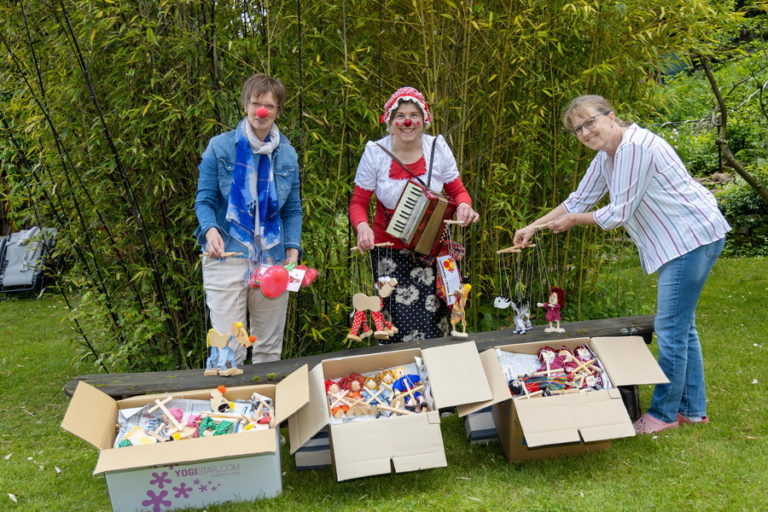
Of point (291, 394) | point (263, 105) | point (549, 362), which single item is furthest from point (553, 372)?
point (263, 105)

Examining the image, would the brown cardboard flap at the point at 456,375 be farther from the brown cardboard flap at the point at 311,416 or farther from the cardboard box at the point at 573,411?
the brown cardboard flap at the point at 311,416

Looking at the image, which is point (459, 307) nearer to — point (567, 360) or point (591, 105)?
point (567, 360)

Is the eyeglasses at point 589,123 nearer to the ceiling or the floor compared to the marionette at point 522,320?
nearer to the ceiling

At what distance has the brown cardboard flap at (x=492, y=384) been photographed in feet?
7.39

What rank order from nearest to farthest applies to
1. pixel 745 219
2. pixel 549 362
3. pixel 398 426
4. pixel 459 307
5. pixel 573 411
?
1. pixel 398 426
2. pixel 573 411
3. pixel 549 362
4. pixel 459 307
5. pixel 745 219

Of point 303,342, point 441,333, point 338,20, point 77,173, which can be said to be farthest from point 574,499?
point 77,173

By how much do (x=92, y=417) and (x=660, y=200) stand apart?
2.10 m

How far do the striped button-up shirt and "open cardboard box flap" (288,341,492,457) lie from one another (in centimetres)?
70

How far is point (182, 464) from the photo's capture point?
208 centimetres

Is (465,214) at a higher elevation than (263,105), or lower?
lower

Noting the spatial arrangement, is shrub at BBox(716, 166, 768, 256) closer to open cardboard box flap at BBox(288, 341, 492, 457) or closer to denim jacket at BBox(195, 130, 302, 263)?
open cardboard box flap at BBox(288, 341, 492, 457)

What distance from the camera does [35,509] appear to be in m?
2.29

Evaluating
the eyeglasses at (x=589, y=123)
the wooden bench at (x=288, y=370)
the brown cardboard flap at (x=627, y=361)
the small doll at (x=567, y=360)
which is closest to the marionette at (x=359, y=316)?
the wooden bench at (x=288, y=370)

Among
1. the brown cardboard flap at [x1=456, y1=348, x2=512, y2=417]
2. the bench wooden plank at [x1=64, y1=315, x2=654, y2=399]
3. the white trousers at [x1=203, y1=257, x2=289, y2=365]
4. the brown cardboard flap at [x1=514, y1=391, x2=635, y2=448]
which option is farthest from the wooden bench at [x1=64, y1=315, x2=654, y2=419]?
the brown cardboard flap at [x1=514, y1=391, x2=635, y2=448]
